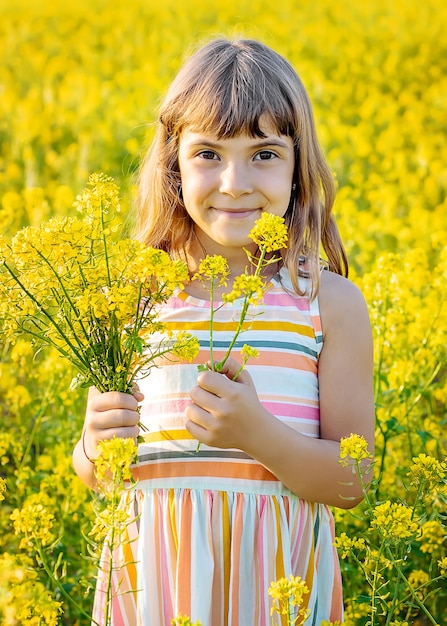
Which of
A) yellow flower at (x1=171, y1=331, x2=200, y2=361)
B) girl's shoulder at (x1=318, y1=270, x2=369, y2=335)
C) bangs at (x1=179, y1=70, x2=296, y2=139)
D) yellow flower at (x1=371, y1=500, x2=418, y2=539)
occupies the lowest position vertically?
yellow flower at (x1=371, y1=500, x2=418, y2=539)

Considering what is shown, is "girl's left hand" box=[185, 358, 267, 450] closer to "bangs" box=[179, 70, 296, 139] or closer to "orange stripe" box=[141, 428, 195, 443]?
"orange stripe" box=[141, 428, 195, 443]

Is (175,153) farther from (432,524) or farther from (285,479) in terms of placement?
(432,524)

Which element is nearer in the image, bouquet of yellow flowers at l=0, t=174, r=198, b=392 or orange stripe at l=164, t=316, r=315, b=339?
bouquet of yellow flowers at l=0, t=174, r=198, b=392

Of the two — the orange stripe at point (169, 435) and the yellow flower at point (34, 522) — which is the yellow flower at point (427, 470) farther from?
the yellow flower at point (34, 522)

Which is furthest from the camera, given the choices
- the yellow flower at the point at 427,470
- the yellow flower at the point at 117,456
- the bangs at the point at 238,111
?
the bangs at the point at 238,111

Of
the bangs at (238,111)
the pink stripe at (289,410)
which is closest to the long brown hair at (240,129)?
the bangs at (238,111)

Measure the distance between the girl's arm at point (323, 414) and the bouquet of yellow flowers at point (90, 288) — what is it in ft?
0.48

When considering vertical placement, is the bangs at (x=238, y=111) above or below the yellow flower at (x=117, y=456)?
above

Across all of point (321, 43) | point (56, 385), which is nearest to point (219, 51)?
point (56, 385)

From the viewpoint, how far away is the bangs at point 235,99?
197 centimetres

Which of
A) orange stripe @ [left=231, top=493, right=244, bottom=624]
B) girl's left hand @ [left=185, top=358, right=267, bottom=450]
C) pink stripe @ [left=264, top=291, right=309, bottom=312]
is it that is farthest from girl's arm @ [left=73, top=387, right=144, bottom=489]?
pink stripe @ [left=264, top=291, right=309, bottom=312]

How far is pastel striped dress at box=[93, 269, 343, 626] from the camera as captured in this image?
1890 millimetres

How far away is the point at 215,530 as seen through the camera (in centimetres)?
192

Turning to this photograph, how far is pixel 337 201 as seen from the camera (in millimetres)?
4258
